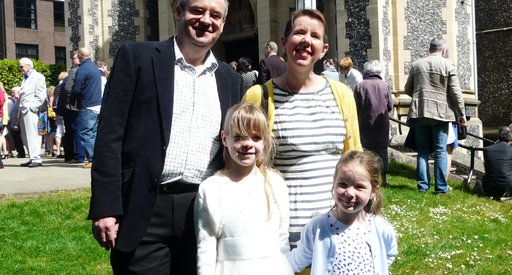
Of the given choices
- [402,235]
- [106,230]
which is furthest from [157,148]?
[402,235]

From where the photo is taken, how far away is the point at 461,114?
366 inches

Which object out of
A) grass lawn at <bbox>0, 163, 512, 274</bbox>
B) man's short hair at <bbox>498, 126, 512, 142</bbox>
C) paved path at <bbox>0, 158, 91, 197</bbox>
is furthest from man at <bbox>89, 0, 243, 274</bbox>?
man's short hair at <bbox>498, 126, 512, 142</bbox>

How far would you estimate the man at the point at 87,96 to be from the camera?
10.6m

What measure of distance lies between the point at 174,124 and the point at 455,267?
11.6ft

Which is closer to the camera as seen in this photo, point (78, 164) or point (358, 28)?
point (78, 164)

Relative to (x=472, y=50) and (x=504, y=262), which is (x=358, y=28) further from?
(x=504, y=262)

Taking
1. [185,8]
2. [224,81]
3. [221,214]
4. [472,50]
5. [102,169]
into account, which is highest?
[472,50]

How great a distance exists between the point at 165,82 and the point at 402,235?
423 cm

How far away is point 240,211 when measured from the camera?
3123mm

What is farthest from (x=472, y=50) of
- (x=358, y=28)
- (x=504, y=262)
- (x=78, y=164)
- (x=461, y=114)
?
(x=504, y=262)

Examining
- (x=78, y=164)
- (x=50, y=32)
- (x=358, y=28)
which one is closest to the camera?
(x=78, y=164)

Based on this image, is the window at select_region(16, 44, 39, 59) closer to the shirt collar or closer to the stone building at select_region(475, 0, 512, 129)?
the stone building at select_region(475, 0, 512, 129)

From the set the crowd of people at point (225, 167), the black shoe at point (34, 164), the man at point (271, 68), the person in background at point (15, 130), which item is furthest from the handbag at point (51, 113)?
the crowd of people at point (225, 167)

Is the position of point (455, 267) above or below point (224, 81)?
below
